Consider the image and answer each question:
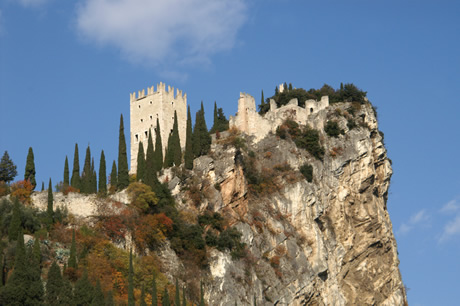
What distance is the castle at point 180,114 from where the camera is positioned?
69438 mm

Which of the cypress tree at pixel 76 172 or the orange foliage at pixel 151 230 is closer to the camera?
the orange foliage at pixel 151 230

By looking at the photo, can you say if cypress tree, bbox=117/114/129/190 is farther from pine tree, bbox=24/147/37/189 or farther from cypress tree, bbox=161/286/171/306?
cypress tree, bbox=161/286/171/306

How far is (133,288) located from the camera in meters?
47.2

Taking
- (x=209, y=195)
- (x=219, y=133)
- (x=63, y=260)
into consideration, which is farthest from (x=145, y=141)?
(x=63, y=260)

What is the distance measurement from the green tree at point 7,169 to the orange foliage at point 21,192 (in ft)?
22.7

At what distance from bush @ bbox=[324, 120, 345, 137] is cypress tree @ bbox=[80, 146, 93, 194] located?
21.3m

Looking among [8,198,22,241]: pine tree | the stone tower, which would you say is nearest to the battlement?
the stone tower

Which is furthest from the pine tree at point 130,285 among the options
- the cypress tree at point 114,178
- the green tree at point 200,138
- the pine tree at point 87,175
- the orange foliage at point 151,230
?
the green tree at point 200,138

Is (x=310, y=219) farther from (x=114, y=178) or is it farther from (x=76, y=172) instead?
(x=76, y=172)

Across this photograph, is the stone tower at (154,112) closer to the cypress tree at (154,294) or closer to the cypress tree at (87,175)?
the cypress tree at (87,175)

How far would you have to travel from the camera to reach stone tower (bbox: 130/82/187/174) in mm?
71188

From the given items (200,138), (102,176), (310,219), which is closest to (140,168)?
(102,176)

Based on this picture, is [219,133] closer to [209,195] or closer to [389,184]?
[209,195]

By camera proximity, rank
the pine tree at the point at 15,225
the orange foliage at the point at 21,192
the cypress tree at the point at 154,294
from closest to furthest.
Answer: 1. the cypress tree at the point at 154,294
2. the pine tree at the point at 15,225
3. the orange foliage at the point at 21,192
